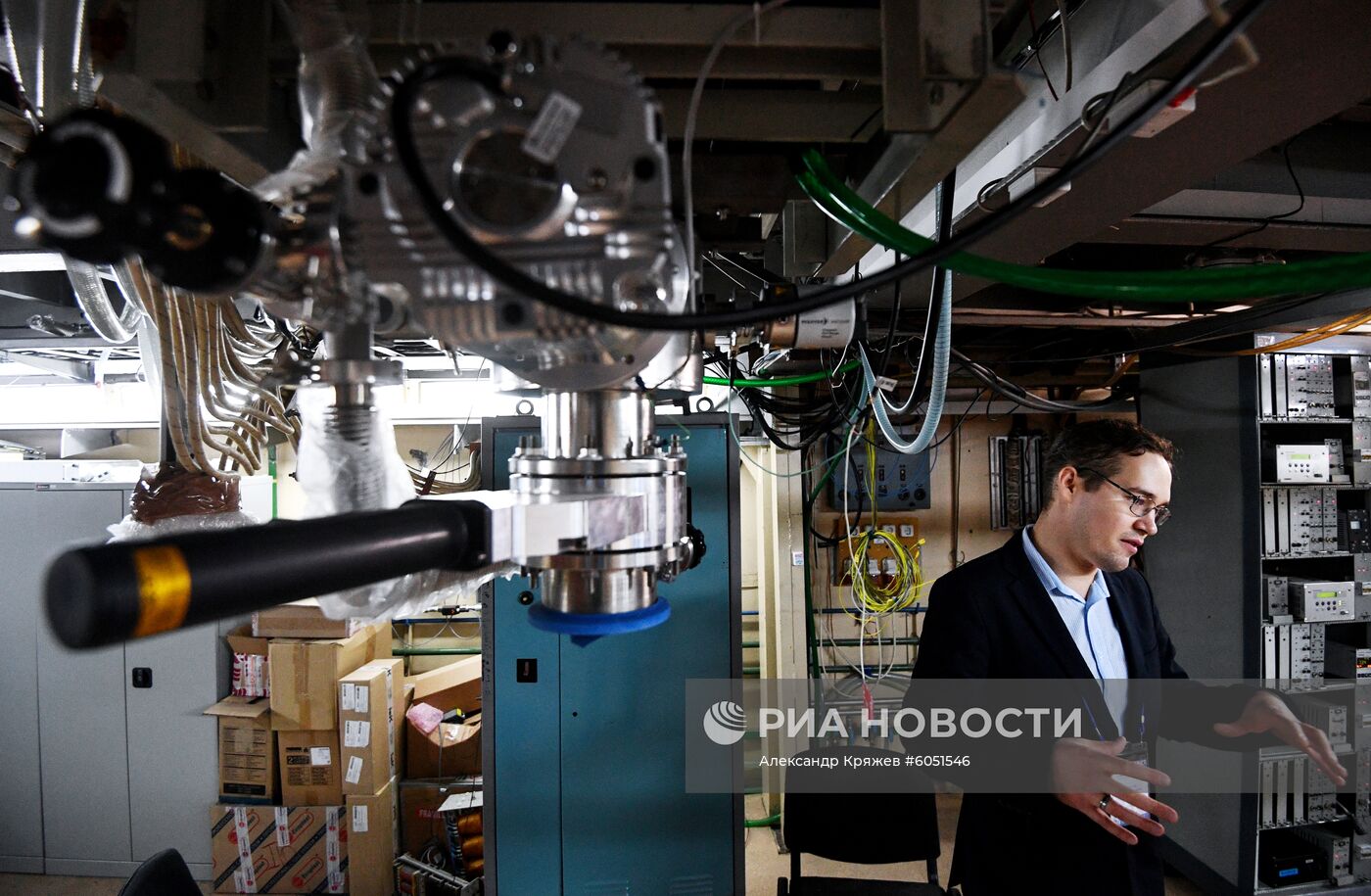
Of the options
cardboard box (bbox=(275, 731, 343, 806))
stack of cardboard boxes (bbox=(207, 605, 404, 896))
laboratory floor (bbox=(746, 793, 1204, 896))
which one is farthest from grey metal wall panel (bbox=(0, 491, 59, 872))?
laboratory floor (bbox=(746, 793, 1204, 896))

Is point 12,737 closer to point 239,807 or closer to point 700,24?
point 239,807

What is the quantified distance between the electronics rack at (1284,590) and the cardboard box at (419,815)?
10.5 feet

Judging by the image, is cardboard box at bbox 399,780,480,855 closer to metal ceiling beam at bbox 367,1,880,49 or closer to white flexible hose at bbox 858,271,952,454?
white flexible hose at bbox 858,271,952,454

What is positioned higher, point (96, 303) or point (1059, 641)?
point (96, 303)

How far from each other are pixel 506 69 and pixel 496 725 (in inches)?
79.4

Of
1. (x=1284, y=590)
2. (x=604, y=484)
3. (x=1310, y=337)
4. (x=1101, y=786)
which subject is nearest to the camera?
(x=604, y=484)

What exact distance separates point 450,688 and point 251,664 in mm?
924

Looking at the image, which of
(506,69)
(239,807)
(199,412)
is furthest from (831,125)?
(239,807)

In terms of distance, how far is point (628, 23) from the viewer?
1.49 ft

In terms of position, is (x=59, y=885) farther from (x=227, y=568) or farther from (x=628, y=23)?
(x=628, y=23)

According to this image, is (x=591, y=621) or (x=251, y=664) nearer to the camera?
(x=591, y=621)

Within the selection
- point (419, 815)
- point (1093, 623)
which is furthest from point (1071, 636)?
point (419, 815)

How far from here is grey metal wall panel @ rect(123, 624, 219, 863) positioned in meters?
2.76

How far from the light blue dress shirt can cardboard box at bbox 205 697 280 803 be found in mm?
3168
